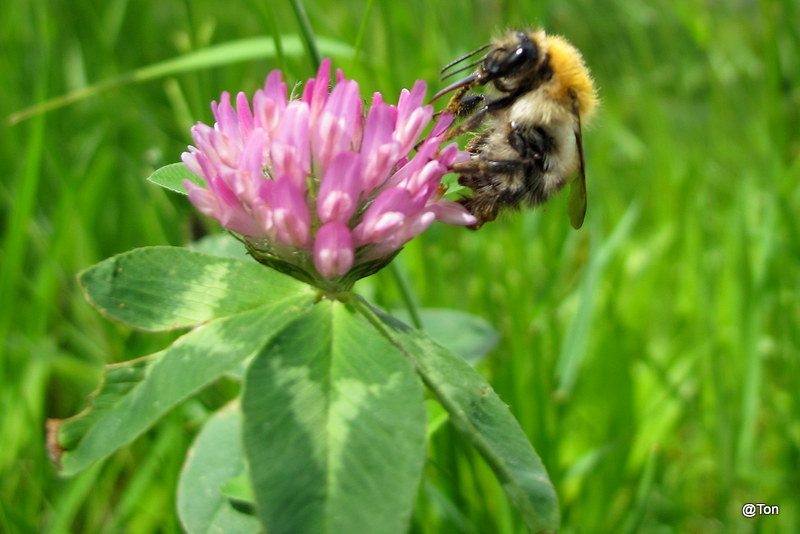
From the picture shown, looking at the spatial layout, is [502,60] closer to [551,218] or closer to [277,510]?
[277,510]

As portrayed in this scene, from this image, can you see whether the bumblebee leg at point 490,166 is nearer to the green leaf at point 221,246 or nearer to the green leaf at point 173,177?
the green leaf at point 173,177

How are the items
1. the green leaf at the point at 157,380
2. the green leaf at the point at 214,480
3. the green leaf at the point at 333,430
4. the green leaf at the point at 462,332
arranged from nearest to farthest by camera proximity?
the green leaf at the point at 333,430
the green leaf at the point at 157,380
the green leaf at the point at 214,480
the green leaf at the point at 462,332

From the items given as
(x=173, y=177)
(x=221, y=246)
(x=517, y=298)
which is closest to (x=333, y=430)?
(x=173, y=177)

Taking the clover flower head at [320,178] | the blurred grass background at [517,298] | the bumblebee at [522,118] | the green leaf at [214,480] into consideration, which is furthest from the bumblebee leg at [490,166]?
the green leaf at [214,480]

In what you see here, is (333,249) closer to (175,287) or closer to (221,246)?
(175,287)

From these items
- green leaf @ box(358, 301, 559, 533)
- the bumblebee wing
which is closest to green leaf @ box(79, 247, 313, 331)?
green leaf @ box(358, 301, 559, 533)

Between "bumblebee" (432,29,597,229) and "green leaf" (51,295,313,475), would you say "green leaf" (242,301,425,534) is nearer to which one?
"green leaf" (51,295,313,475)
